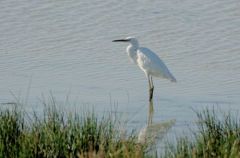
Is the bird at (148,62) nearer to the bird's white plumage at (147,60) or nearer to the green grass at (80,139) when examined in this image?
the bird's white plumage at (147,60)

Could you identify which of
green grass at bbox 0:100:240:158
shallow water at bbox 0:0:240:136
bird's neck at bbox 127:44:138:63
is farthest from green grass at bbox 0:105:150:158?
bird's neck at bbox 127:44:138:63

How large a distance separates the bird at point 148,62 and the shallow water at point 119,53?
176 mm

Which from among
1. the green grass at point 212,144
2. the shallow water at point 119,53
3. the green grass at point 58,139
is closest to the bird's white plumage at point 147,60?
the shallow water at point 119,53

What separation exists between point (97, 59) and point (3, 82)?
5.60 ft

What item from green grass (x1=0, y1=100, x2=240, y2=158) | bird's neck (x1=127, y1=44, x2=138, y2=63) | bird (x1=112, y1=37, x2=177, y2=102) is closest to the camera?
green grass (x1=0, y1=100, x2=240, y2=158)

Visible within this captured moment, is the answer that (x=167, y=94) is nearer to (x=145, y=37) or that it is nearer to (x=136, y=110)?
(x=136, y=110)

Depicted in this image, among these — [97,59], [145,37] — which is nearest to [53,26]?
[145,37]

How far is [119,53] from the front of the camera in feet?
42.4

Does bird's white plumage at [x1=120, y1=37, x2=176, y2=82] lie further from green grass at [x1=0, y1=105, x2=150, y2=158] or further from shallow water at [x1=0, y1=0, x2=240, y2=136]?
green grass at [x1=0, y1=105, x2=150, y2=158]

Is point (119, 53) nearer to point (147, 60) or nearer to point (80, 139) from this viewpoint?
point (147, 60)

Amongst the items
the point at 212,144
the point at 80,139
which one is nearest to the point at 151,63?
the point at 80,139

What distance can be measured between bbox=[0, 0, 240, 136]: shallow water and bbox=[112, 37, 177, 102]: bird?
0.58 feet

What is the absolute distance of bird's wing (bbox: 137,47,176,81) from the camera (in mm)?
11395

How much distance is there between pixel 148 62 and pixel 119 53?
1.13 metres
